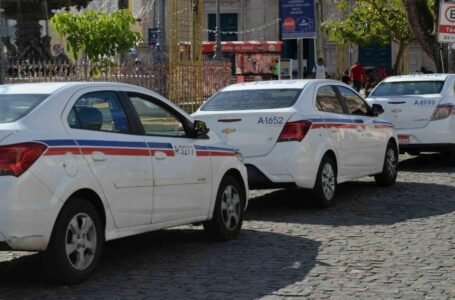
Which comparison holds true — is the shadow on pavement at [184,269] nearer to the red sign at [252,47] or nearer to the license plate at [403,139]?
the license plate at [403,139]

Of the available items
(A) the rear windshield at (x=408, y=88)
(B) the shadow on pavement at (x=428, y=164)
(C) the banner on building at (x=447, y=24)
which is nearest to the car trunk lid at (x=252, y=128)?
(B) the shadow on pavement at (x=428, y=164)

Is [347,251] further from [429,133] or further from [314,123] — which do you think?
[429,133]

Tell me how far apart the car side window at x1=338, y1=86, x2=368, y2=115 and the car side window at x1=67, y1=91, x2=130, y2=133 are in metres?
5.07

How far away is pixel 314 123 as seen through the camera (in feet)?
35.1

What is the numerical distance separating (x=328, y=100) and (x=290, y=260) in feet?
13.1

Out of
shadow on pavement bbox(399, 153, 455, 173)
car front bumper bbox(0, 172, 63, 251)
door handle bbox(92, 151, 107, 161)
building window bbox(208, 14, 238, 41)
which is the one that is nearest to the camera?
car front bumper bbox(0, 172, 63, 251)

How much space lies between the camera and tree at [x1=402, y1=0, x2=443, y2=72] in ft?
82.2

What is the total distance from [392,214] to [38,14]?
1920cm

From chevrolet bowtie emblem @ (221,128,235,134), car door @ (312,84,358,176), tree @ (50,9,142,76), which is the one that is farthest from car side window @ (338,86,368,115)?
tree @ (50,9,142,76)

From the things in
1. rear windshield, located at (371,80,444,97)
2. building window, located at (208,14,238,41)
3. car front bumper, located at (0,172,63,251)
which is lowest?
A: car front bumper, located at (0,172,63,251)

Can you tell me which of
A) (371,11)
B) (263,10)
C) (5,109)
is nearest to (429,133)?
(5,109)

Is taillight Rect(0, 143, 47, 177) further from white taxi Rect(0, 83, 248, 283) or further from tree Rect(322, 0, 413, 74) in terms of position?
tree Rect(322, 0, 413, 74)

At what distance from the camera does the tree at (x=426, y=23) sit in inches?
986

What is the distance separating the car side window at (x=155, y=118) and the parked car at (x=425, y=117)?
25.1 feet
